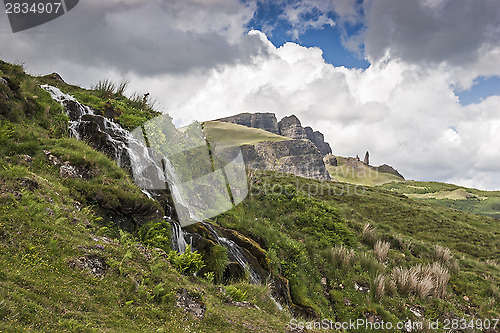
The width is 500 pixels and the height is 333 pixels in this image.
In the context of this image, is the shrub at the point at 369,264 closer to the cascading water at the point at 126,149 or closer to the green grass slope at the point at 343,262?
the green grass slope at the point at 343,262

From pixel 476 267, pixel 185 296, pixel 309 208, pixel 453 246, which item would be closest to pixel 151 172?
pixel 185 296

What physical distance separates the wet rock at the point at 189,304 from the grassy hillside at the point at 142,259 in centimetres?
6

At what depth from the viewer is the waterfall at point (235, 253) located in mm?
12492

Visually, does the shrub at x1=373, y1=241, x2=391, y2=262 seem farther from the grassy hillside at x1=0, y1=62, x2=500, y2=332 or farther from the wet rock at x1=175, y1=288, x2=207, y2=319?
the wet rock at x1=175, y1=288, x2=207, y2=319

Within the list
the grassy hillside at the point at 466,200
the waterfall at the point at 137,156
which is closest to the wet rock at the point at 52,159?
the waterfall at the point at 137,156

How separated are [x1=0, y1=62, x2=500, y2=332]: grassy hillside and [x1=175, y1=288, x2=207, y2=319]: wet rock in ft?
0.19

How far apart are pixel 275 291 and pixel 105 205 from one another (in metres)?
7.95

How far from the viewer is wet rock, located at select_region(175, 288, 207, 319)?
7.27 m

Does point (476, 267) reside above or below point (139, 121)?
below

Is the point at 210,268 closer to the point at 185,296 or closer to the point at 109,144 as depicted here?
the point at 185,296

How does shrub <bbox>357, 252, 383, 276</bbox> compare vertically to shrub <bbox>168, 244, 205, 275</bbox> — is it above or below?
below

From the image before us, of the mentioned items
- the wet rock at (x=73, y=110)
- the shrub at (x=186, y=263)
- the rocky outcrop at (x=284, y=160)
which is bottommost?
the shrub at (x=186, y=263)

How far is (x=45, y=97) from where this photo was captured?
14.7 meters

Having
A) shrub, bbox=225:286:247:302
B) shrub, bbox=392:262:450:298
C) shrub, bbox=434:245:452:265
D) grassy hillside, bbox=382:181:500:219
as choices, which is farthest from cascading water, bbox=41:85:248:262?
grassy hillside, bbox=382:181:500:219
